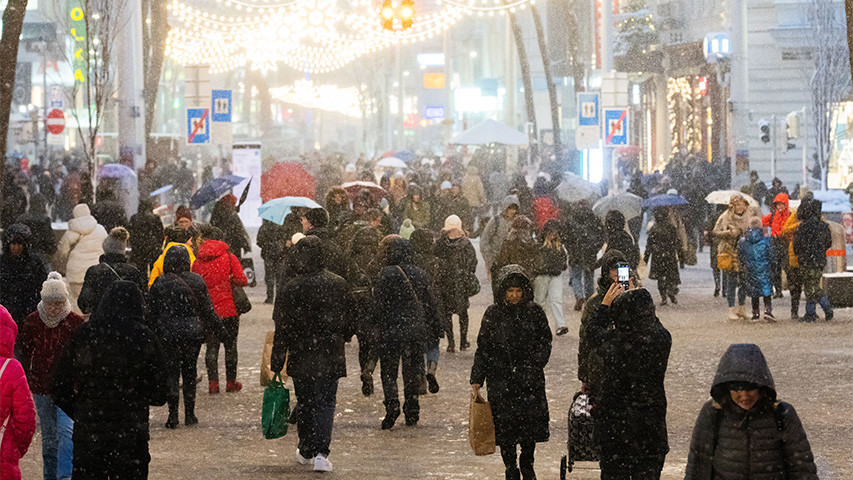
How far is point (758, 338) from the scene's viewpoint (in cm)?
1581

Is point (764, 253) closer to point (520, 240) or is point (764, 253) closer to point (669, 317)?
point (669, 317)

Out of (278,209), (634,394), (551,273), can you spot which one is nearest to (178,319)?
(634,394)

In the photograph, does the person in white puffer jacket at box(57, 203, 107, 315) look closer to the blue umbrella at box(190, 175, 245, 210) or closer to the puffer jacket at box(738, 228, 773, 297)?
the blue umbrella at box(190, 175, 245, 210)

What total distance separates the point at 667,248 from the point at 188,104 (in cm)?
1074

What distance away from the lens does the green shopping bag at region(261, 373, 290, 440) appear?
9.39 m

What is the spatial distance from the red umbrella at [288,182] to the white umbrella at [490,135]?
12.3 metres

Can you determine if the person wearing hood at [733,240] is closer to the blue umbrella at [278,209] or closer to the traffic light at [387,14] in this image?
the blue umbrella at [278,209]

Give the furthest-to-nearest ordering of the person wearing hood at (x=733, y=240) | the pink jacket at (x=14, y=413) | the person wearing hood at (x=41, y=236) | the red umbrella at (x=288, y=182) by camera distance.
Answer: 1. the red umbrella at (x=288, y=182)
2. the person wearing hood at (x=733, y=240)
3. the person wearing hood at (x=41, y=236)
4. the pink jacket at (x=14, y=413)

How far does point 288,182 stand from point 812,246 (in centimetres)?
1011

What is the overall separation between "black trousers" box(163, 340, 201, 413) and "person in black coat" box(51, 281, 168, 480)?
3.95 metres

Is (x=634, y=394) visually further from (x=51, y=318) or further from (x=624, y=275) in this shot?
(x=51, y=318)

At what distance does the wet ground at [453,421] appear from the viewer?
9.33 meters

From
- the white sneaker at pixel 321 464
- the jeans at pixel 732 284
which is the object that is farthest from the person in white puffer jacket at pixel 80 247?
the jeans at pixel 732 284

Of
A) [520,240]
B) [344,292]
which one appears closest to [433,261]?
[520,240]
